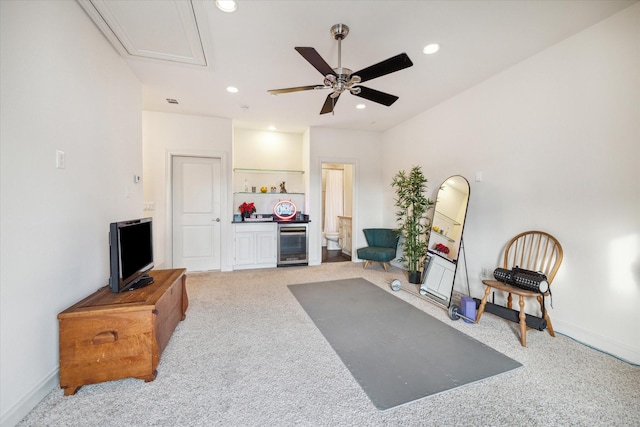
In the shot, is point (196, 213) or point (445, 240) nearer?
point (445, 240)

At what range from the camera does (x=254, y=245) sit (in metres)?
4.74

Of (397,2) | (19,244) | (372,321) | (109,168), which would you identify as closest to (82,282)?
(19,244)

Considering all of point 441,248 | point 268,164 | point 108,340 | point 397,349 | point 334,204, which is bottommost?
point 397,349

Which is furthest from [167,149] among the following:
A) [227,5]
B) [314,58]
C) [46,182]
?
[314,58]

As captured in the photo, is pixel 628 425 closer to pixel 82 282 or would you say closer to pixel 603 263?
pixel 603 263

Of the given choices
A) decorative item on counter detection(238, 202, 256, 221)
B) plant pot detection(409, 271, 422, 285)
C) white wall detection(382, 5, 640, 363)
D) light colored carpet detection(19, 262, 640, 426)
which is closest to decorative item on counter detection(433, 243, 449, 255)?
white wall detection(382, 5, 640, 363)

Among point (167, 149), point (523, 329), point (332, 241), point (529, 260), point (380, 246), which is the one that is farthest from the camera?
point (332, 241)

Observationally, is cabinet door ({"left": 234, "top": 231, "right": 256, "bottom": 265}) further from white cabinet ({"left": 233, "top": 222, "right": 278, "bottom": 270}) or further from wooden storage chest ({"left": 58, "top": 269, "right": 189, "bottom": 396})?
wooden storage chest ({"left": 58, "top": 269, "right": 189, "bottom": 396})

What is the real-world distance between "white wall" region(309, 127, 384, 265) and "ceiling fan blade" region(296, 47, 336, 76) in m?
2.96

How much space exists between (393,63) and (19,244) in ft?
8.77

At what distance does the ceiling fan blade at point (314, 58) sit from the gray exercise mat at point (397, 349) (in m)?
2.31

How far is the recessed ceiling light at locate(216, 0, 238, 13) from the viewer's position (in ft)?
6.15

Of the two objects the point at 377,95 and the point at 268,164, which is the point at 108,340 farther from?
the point at 268,164

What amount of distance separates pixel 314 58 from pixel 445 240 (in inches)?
109
